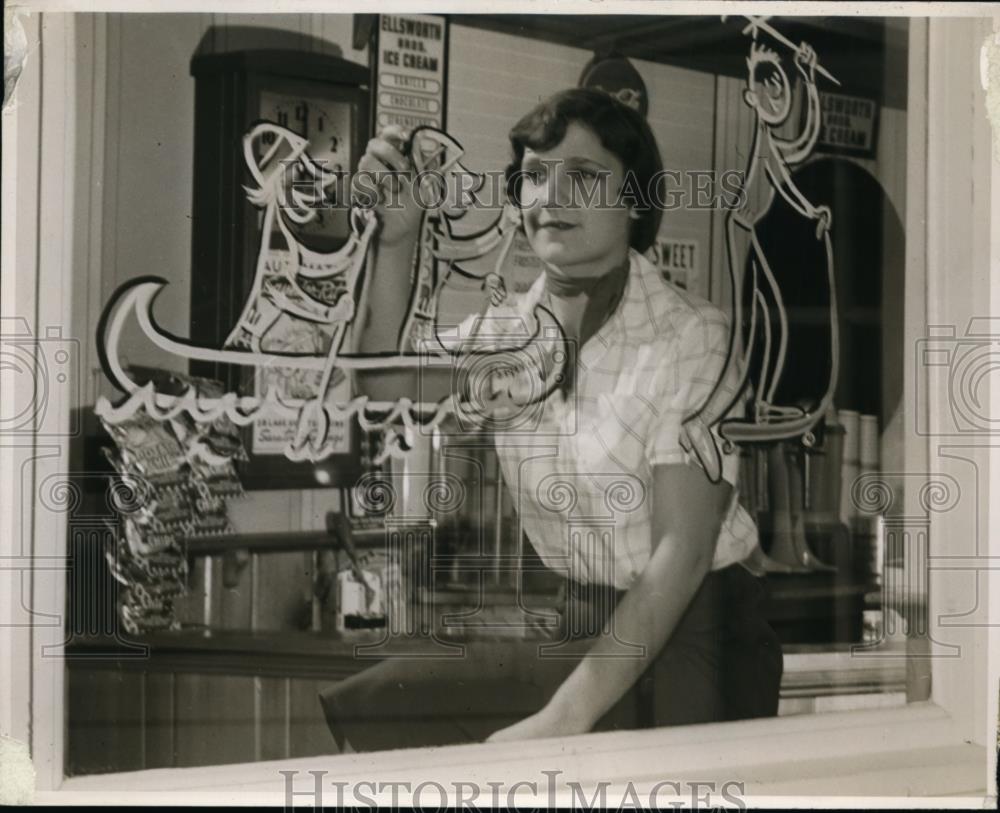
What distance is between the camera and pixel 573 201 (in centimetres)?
255

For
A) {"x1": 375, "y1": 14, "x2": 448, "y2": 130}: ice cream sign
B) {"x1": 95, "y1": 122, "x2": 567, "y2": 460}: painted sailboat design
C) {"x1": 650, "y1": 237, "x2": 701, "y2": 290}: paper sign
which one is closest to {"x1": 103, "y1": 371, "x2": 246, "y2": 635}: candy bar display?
{"x1": 95, "y1": 122, "x2": 567, "y2": 460}: painted sailboat design

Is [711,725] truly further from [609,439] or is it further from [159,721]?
[159,721]

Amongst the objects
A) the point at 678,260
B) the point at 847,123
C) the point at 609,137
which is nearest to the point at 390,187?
the point at 609,137

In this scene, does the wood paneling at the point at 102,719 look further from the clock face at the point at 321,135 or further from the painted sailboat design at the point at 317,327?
the clock face at the point at 321,135

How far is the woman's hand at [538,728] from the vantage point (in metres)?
2.55

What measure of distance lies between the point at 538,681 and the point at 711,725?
0.42 metres

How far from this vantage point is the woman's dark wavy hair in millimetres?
2541

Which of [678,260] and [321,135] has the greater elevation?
[321,135]

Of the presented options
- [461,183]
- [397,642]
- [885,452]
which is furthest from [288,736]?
[885,452]

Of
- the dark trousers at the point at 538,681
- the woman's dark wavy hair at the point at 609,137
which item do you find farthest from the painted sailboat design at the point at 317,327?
the dark trousers at the point at 538,681

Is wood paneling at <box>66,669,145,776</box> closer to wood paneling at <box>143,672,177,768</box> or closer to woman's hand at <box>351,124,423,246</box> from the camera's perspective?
wood paneling at <box>143,672,177,768</box>

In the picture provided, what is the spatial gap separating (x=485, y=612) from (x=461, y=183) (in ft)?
3.20

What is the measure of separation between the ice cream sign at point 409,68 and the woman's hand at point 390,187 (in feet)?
0.14

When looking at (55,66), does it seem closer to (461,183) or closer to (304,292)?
(304,292)
